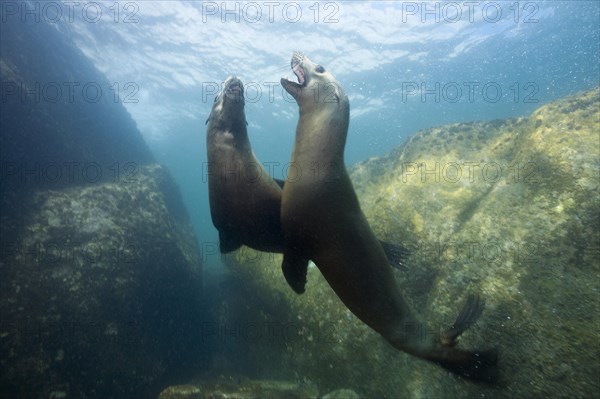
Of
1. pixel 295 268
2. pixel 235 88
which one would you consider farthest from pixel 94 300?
pixel 235 88

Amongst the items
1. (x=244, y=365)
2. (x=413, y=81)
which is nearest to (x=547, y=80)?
(x=413, y=81)

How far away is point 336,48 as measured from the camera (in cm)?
2120

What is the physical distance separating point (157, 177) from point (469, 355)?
40.4 feet

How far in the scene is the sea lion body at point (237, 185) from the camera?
10.9 feet

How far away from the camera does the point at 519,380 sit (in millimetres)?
3832

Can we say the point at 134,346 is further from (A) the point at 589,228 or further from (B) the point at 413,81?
(B) the point at 413,81

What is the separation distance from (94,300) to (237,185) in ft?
19.1

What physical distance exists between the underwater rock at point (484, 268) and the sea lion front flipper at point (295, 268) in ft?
7.46

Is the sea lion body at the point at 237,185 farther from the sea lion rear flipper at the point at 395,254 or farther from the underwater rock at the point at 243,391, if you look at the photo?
the underwater rock at the point at 243,391

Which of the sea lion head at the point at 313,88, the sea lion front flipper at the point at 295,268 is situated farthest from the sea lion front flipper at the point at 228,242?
the sea lion head at the point at 313,88

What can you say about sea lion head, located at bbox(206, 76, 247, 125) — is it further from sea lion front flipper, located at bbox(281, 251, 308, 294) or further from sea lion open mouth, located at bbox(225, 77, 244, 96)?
sea lion front flipper, located at bbox(281, 251, 308, 294)

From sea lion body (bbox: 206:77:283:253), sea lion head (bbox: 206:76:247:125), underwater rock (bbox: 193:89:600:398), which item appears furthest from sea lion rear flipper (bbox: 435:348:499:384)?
sea lion head (bbox: 206:76:247:125)

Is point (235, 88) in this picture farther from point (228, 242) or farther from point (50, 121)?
point (50, 121)

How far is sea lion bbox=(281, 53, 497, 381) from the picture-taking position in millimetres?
2830
